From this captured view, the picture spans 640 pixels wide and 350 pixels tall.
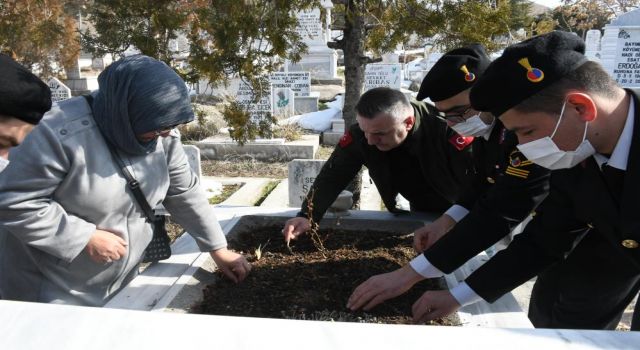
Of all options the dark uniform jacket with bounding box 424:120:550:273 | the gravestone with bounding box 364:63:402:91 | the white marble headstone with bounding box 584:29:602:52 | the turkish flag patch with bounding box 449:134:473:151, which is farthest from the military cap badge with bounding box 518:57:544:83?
the white marble headstone with bounding box 584:29:602:52

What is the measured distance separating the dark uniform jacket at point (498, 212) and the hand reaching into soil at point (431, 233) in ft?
1.31

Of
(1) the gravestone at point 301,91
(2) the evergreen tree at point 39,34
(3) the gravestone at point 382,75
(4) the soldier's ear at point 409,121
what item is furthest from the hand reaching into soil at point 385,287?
(1) the gravestone at point 301,91

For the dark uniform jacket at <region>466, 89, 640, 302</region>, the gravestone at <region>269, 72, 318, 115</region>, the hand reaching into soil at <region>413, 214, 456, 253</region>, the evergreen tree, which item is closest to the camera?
the dark uniform jacket at <region>466, 89, 640, 302</region>

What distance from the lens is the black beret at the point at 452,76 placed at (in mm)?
2074

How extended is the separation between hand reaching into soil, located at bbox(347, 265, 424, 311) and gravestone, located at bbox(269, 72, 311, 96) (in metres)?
8.38

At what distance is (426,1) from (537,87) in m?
1.79

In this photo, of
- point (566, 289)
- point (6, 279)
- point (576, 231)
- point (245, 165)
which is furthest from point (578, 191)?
point (245, 165)

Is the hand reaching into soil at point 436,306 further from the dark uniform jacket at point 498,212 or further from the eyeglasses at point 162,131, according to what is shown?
the eyeglasses at point 162,131

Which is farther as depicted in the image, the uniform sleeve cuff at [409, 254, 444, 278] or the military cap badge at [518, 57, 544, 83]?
the uniform sleeve cuff at [409, 254, 444, 278]

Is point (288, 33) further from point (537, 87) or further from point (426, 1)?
point (537, 87)

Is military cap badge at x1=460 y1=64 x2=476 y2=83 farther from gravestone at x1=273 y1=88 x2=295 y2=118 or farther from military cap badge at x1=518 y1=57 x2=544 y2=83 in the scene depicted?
gravestone at x1=273 y1=88 x2=295 y2=118

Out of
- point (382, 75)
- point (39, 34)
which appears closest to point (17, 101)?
point (39, 34)

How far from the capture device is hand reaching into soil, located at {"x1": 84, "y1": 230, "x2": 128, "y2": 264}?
169cm

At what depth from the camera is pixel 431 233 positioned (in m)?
2.23
